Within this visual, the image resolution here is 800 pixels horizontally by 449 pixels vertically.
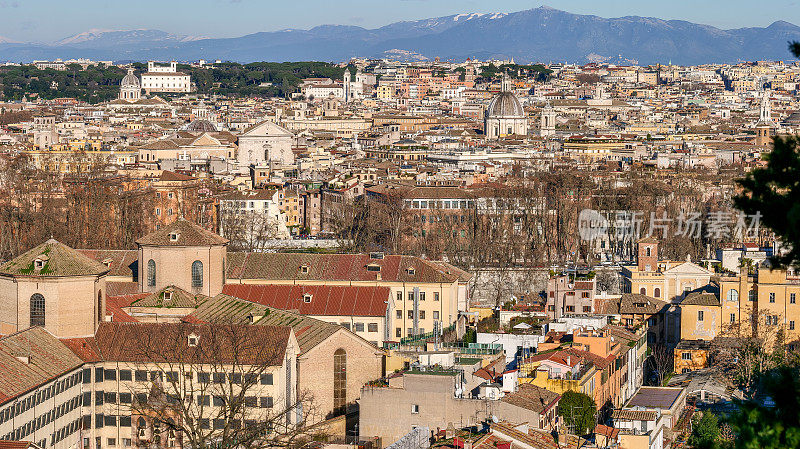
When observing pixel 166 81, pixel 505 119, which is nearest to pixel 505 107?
pixel 505 119

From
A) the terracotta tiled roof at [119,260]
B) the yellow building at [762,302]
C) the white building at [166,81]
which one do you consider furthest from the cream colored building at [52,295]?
the white building at [166,81]

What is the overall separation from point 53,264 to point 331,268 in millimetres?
10035

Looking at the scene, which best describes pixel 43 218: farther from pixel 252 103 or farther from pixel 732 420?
pixel 252 103

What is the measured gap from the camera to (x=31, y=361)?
2855 cm

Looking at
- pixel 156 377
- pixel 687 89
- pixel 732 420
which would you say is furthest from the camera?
pixel 687 89

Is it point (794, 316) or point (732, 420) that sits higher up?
point (732, 420)

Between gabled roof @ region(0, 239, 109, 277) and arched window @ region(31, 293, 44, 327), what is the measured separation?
0.42m

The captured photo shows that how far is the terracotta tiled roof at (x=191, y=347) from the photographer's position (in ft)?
96.4

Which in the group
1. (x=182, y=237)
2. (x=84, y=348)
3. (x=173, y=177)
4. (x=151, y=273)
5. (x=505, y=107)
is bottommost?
(x=84, y=348)

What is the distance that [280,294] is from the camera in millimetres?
38469

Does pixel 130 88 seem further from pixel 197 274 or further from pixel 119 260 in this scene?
pixel 197 274

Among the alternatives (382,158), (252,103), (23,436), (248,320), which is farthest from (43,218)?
(252,103)

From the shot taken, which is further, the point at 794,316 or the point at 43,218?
the point at 43,218

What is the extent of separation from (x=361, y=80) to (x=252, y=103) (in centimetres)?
3718
